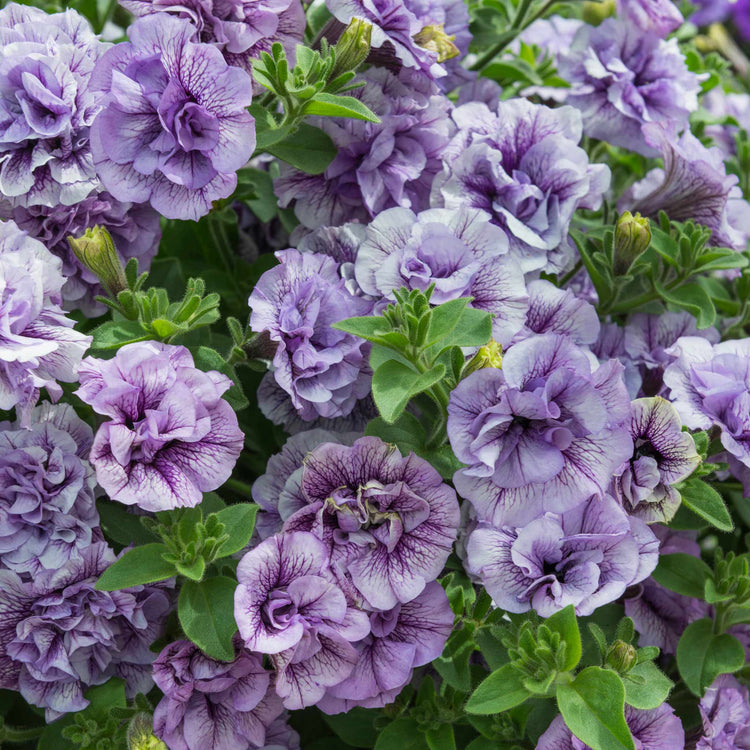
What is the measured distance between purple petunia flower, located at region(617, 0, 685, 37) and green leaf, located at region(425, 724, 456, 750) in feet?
2.88

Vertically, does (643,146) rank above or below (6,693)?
above

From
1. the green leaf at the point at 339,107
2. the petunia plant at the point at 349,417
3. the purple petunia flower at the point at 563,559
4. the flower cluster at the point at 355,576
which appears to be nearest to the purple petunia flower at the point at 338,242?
the petunia plant at the point at 349,417

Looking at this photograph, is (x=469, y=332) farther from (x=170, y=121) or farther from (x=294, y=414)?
(x=170, y=121)

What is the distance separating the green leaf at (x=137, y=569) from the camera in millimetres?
769

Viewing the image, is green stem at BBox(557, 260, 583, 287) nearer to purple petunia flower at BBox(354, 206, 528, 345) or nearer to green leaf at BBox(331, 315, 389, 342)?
purple petunia flower at BBox(354, 206, 528, 345)

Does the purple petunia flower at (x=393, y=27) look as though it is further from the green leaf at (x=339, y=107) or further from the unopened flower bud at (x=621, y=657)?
the unopened flower bud at (x=621, y=657)

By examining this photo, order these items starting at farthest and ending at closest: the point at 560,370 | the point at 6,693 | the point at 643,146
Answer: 1. the point at 643,146
2. the point at 6,693
3. the point at 560,370

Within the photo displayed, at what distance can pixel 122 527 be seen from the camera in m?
0.88

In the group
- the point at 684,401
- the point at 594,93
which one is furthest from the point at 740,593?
the point at 594,93

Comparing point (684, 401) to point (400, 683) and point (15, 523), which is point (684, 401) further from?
point (15, 523)

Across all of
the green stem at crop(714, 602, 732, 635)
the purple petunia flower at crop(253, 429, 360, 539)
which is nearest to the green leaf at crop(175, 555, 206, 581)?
the purple petunia flower at crop(253, 429, 360, 539)

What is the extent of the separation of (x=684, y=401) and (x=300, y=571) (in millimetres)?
410

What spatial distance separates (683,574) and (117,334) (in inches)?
24.3

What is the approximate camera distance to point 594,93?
3.77 ft
